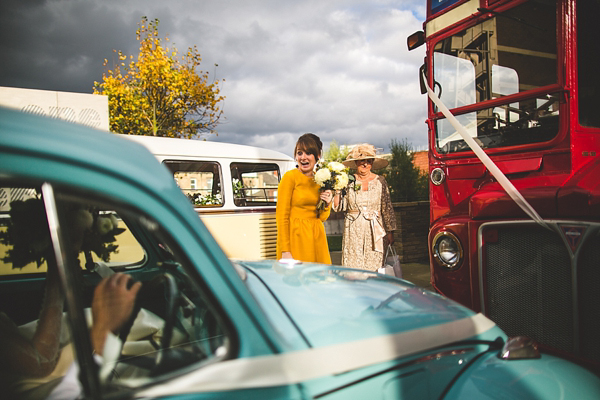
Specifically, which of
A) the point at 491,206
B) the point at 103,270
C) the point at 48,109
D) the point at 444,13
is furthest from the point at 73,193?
the point at 48,109

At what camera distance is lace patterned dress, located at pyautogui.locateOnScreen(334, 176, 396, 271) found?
3.96 meters

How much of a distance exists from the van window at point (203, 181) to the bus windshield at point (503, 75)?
4665 mm

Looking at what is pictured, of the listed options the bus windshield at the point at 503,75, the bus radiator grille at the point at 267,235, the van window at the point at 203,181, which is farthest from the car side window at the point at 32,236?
the bus radiator grille at the point at 267,235

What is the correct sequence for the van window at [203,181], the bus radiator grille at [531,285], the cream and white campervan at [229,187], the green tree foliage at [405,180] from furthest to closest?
the green tree foliage at [405,180], the van window at [203,181], the cream and white campervan at [229,187], the bus radiator grille at [531,285]

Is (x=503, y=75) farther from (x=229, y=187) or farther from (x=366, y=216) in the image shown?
(x=229, y=187)

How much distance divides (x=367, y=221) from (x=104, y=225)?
307 centimetres

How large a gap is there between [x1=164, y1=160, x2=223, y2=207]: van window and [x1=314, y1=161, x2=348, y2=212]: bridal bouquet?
3.85 metres

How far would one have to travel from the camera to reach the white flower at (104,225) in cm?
123

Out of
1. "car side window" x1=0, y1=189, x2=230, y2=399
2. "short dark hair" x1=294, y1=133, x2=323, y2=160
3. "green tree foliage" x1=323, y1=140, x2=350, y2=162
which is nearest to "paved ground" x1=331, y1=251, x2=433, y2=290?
"short dark hair" x1=294, y1=133, x2=323, y2=160

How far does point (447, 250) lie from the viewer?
2.63 m

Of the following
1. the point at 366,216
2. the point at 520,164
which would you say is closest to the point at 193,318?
the point at 520,164

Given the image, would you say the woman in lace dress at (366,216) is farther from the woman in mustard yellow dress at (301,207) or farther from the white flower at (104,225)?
the white flower at (104,225)

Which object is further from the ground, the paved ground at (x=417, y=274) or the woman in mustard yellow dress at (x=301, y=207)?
the woman in mustard yellow dress at (x=301, y=207)

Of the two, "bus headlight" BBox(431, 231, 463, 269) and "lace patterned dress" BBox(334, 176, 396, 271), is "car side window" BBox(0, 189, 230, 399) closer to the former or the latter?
"bus headlight" BBox(431, 231, 463, 269)
